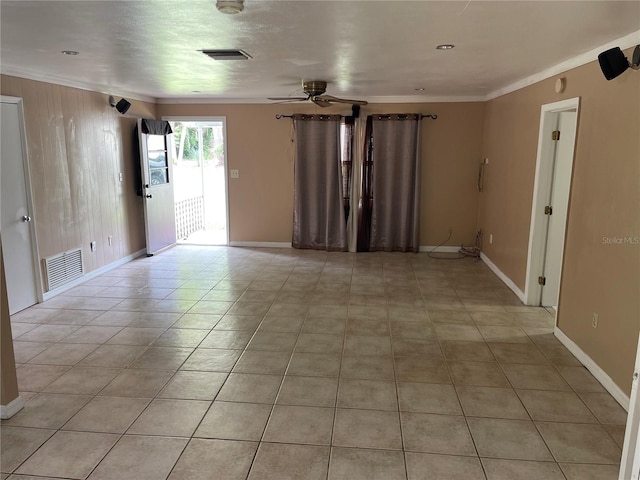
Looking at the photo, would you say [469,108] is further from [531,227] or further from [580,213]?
[580,213]

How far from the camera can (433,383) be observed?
3023 mm

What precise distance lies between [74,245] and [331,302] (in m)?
3.02

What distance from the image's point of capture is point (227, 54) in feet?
11.0

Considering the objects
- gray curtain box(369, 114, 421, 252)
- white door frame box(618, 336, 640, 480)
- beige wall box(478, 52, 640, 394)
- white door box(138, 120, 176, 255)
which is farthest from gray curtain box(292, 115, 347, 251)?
white door frame box(618, 336, 640, 480)

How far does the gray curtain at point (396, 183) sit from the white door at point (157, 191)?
10.5ft

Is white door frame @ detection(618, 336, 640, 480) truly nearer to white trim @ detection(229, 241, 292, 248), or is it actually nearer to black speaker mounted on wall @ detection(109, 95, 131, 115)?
white trim @ detection(229, 241, 292, 248)

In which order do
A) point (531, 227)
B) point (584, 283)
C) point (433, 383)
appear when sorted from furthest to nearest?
point (531, 227) → point (584, 283) → point (433, 383)

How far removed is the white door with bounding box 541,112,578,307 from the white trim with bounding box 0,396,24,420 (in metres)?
4.15

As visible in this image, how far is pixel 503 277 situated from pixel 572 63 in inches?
101

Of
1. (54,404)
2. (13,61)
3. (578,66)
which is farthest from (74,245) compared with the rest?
(578,66)

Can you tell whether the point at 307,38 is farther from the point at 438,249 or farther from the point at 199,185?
the point at 199,185

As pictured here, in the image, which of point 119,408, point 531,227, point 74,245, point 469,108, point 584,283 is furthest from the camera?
point 469,108

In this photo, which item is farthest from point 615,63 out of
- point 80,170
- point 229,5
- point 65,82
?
point 80,170

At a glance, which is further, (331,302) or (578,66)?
(331,302)
